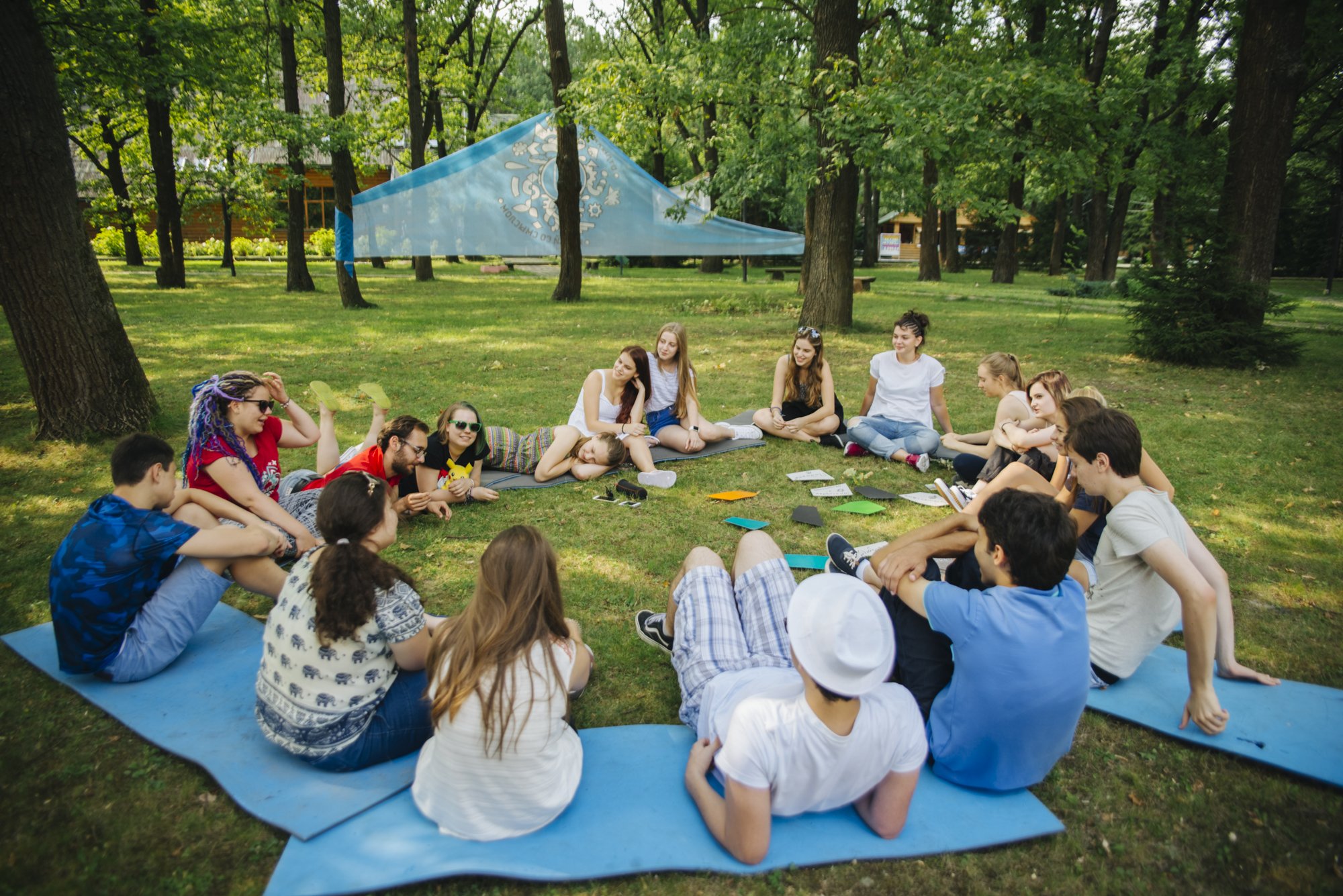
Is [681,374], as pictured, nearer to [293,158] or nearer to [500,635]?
[500,635]

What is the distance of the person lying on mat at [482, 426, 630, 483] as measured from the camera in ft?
18.9

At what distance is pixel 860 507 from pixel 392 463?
10.2ft

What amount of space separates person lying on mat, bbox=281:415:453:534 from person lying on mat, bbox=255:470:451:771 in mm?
2019

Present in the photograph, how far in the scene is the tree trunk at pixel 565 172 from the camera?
50.5 feet

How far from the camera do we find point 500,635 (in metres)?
2.24

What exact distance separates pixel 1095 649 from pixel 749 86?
413 inches

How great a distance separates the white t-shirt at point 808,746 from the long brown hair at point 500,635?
0.58 meters

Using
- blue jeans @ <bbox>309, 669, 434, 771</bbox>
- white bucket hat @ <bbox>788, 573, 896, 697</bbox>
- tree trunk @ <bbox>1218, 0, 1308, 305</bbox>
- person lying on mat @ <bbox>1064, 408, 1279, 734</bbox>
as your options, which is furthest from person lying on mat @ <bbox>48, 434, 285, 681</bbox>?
tree trunk @ <bbox>1218, 0, 1308, 305</bbox>

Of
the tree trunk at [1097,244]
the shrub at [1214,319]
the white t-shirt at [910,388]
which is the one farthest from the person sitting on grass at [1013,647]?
the tree trunk at [1097,244]

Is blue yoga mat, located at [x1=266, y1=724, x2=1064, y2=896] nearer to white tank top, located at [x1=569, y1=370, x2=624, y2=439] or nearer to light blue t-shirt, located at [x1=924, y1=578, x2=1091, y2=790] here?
light blue t-shirt, located at [x1=924, y1=578, x2=1091, y2=790]

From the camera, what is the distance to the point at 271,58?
22.6m

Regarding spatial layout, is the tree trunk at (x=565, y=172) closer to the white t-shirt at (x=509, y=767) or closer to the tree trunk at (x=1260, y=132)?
the tree trunk at (x=1260, y=132)

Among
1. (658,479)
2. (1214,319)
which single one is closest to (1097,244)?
(1214,319)

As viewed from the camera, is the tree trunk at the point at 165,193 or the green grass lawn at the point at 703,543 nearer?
the green grass lawn at the point at 703,543
